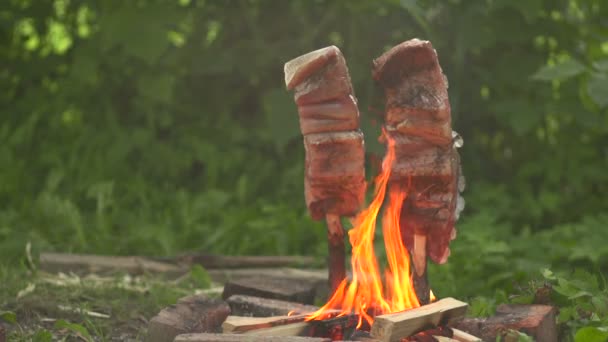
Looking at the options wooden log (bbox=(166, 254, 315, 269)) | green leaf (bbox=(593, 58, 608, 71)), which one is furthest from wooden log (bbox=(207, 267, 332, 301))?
green leaf (bbox=(593, 58, 608, 71))

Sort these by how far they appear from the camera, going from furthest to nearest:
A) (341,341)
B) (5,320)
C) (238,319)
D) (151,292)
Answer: (151,292) < (5,320) < (238,319) < (341,341)

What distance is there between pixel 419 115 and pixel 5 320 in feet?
5.42

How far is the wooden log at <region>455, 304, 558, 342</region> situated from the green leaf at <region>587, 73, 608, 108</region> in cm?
145

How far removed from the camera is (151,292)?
4121 mm

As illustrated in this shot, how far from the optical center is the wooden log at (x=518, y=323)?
316 centimetres

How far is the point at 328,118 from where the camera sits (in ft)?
10.2

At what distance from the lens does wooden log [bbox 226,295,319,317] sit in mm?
3434

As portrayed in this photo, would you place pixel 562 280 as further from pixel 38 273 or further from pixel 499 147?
pixel 499 147

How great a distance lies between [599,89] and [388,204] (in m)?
1.67

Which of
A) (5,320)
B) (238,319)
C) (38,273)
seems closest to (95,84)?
(38,273)

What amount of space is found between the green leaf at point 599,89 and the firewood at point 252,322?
1.90 meters

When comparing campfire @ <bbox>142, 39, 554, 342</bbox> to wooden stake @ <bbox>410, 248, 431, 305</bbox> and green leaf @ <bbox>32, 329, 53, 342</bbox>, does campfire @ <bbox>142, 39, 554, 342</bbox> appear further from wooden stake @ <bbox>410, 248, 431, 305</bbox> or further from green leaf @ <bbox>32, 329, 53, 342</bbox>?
green leaf @ <bbox>32, 329, 53, 342</bbox>

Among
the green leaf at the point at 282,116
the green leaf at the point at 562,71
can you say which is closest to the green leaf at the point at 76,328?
the green leaf at the point at 282,116

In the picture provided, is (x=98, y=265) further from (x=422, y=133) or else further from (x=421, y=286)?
(x=422, y=133)
